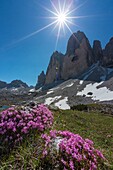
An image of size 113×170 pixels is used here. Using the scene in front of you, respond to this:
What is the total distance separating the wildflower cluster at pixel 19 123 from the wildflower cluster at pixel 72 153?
86 centimetres

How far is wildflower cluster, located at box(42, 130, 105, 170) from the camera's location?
152 inches

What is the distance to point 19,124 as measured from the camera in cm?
537

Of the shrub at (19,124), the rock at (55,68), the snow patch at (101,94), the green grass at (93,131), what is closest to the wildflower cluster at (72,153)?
the shrub at (19,124)

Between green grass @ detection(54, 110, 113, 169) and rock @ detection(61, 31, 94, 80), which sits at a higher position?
rock @ detection(61, 31, 94, 80)

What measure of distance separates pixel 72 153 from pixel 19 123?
2365 millimetres

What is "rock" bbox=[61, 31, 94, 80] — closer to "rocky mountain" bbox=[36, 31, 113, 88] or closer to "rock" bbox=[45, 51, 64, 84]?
"rocky mountain" bbox=[36, 31, 113, 88]

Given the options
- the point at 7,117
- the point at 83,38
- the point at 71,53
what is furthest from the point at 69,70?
the point at 7,117

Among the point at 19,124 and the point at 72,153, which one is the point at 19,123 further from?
the point at 72,153

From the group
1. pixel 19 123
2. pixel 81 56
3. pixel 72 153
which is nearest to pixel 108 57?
pixel 81 56

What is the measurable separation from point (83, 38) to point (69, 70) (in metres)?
35.2

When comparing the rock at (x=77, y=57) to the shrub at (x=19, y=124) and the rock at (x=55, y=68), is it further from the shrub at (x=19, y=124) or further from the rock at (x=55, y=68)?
the shrub at (x=19, y=124)

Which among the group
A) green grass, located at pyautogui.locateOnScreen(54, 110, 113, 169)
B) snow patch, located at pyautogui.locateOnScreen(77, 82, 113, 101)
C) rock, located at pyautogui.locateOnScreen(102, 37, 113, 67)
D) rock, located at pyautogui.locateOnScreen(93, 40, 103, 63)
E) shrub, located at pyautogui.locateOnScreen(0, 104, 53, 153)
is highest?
rock, located at pyautogui.locateOnScreen(93, 40, 103, 63)

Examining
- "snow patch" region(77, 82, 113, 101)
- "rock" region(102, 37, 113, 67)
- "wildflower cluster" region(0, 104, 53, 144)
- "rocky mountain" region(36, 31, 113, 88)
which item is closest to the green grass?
"wildflower cluster" region(0, 104, 53, 144)

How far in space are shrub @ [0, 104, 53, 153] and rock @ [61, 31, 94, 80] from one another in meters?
129
